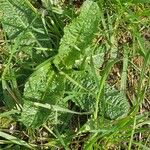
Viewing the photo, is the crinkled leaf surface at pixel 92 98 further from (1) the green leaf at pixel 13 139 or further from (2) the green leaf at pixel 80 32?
(1) the green leaf at pixel 13 139

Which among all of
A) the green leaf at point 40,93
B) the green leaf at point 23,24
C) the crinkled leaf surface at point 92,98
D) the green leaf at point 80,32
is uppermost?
the green leaf at point 23,24

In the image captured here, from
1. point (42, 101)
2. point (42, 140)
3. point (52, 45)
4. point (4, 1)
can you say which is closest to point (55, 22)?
point (52, 45)

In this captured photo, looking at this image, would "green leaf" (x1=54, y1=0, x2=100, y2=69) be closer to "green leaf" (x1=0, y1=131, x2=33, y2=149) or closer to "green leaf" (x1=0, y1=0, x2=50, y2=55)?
"green leaf" (x1=0, y1=0, x2=50, y2=55)

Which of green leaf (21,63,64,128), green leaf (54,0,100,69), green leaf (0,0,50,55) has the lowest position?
green leaf (21,63,64,128)

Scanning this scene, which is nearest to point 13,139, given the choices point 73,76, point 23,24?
point 73,76

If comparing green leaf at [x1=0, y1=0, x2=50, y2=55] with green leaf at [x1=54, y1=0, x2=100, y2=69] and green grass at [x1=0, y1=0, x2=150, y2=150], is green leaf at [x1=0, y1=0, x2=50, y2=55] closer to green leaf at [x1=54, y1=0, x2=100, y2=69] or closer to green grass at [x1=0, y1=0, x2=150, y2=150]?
green grass at [x1=0, y1=0, x2=150, y2=150]

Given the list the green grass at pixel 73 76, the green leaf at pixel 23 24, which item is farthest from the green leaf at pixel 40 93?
the green leaf at pixel 23 24

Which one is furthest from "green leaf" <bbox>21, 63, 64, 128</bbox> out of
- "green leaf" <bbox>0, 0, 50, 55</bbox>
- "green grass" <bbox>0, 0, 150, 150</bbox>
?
"green leaf" <bbox>0, 0, 50, 55</bbox>

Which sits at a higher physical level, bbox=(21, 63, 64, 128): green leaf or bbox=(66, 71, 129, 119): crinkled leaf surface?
bbox=(21, 63, 64, 128): green leaf
